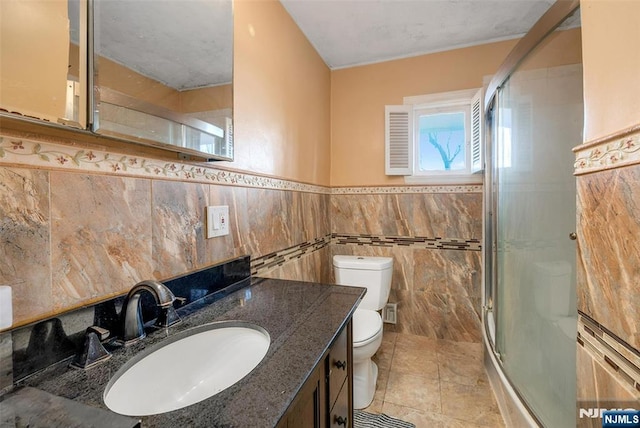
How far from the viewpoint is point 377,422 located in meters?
1.43

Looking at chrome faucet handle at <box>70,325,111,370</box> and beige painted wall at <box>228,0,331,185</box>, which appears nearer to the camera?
chrome faucet handle at <box>70,325,111,370</box>

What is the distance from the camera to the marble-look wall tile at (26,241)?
0.55 metres

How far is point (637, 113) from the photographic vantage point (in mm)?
638

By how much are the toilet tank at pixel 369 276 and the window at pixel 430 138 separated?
0.79m

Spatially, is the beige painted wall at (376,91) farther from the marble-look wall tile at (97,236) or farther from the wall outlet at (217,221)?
the marble-look wall tile at (97,236)

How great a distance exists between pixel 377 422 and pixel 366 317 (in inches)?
20.3

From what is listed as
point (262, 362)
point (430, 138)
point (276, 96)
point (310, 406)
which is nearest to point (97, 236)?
point (262, 362)

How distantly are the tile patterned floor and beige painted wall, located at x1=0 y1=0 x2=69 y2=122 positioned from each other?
1.83 meters

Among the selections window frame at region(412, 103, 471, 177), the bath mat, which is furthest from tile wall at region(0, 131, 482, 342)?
the bath mat

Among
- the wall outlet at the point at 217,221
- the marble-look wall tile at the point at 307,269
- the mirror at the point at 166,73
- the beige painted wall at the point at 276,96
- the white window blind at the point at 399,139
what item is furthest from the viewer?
the white window blind at the point at 399,139

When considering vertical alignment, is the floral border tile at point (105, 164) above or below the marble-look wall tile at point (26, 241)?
above

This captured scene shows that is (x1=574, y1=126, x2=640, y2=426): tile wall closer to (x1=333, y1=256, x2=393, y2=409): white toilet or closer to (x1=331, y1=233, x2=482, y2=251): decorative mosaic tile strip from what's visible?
(x1=333, y1=256, x2=393, y2=409): white toilet

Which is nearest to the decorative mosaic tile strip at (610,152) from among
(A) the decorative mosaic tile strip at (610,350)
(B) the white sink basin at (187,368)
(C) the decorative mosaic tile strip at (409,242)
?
(A) the decorative mosaic tile strip at (610,350)

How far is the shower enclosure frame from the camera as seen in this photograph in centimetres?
112
